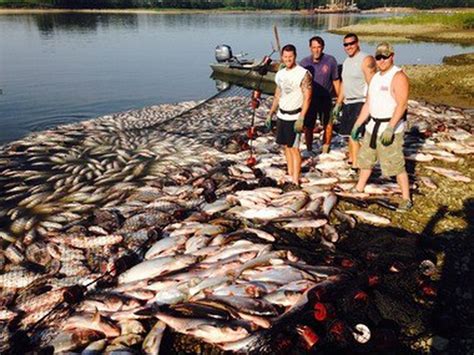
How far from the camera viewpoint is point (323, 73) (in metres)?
7.86

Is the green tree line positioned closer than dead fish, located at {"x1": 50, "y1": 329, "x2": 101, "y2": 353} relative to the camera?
No

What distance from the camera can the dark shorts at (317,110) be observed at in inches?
316

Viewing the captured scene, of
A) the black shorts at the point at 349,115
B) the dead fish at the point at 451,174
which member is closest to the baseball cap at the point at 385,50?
the black shorts at the point at 349,115

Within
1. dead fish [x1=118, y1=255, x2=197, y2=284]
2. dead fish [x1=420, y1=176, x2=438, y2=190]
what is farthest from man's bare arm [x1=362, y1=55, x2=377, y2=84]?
dead fish [x1=118, y1=255, x2=197, y2=284]

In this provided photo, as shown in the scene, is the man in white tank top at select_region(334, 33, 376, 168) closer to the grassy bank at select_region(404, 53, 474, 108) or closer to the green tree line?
the grassy bank at select_region(404, 53, 474, 108)

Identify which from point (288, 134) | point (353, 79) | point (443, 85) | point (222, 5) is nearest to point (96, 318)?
point (288, 134)

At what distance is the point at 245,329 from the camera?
12.3 ft

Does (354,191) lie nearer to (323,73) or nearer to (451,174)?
(451,174)

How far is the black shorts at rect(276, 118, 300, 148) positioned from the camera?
6715mm

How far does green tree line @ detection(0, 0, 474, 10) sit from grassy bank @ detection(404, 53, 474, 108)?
337ft

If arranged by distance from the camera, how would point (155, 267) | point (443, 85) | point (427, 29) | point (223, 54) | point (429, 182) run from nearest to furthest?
point (155, 267), point (429, 182), point (443, 85), point (223, 54), point (427, 29)

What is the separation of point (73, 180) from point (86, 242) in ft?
8.92

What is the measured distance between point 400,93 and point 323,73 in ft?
8.97

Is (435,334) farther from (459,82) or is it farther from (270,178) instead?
(459,82)
